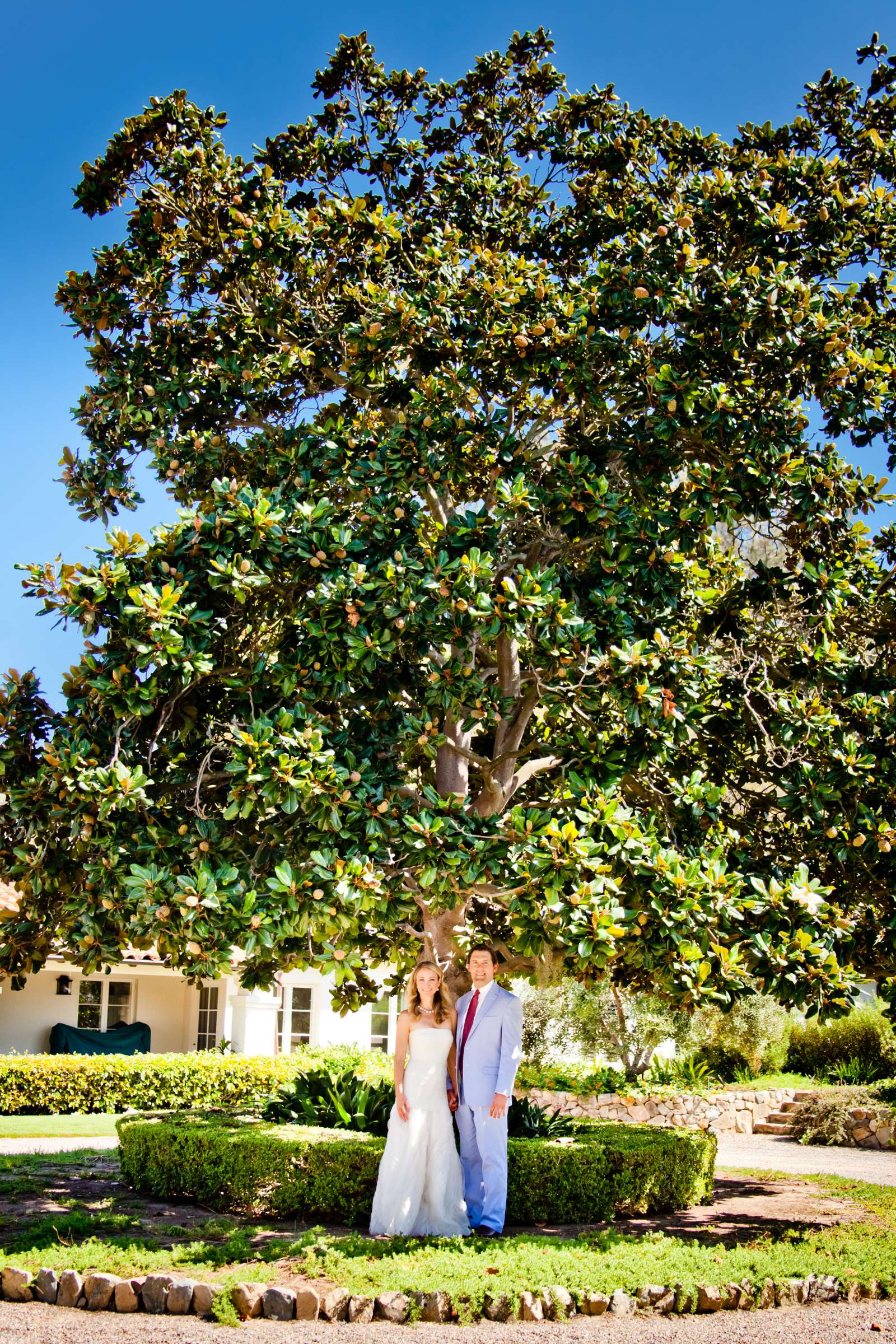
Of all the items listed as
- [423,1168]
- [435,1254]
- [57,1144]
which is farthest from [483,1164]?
[57,1144]

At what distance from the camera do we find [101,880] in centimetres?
721

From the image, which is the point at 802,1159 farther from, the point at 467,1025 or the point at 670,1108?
the point at 467,1025

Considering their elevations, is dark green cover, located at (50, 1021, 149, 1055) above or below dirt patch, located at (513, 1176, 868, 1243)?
above

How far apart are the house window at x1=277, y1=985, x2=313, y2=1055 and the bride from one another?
1555 centimetres

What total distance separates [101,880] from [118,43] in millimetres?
7489

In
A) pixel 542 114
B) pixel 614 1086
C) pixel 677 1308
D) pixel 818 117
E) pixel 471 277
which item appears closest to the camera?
pixel 677 1308

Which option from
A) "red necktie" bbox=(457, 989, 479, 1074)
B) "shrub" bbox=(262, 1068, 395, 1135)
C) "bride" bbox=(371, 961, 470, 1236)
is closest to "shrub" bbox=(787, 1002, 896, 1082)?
"shrub" bbox=(262, 1068, 395, 1135)

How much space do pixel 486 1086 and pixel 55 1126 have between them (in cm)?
1061

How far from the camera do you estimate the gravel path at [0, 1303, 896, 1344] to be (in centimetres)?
530

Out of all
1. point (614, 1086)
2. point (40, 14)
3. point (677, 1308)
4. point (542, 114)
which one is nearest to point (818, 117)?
point (542, 114)

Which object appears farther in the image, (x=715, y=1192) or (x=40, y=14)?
(x=715, y=1192)

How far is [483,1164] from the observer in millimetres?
7816

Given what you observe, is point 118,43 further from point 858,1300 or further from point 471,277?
point 858,1300

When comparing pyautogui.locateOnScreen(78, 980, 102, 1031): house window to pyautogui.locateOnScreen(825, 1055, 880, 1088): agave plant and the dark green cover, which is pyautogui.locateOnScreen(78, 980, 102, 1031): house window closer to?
the dark green cover
